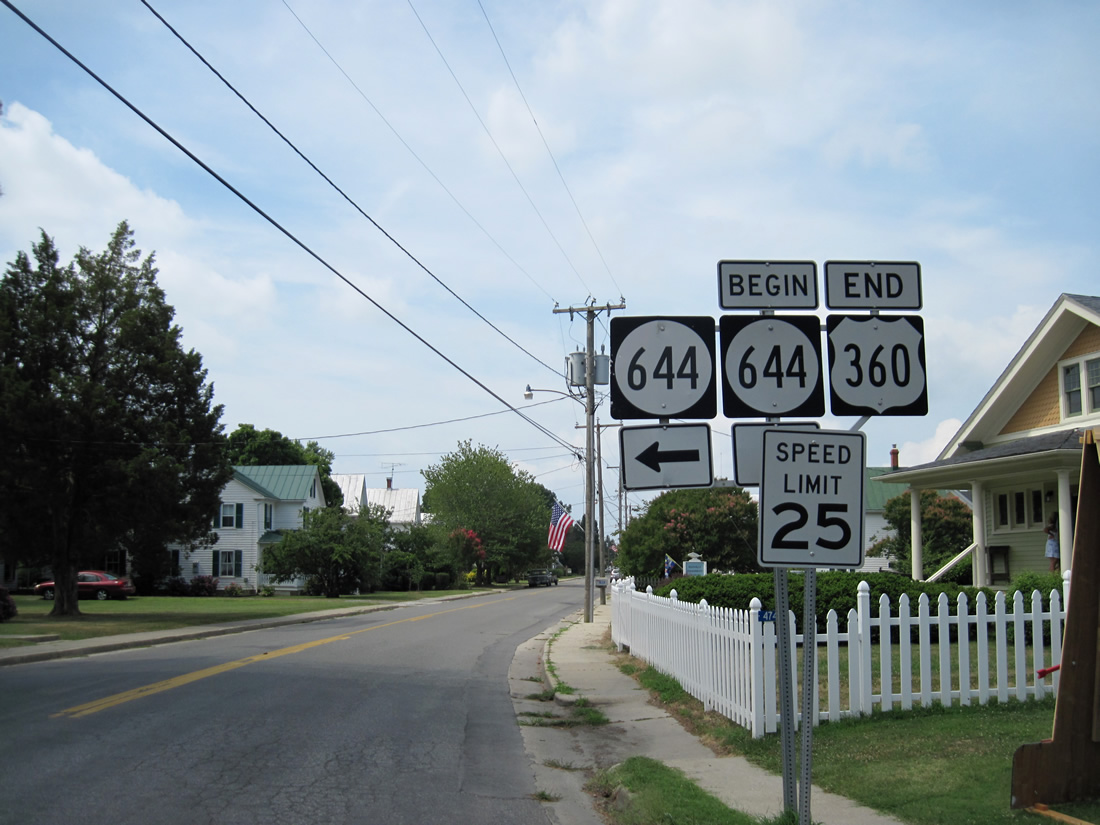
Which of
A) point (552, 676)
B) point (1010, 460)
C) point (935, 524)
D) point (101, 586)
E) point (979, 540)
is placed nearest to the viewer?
point (552, 676)

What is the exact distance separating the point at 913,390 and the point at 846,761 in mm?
3352

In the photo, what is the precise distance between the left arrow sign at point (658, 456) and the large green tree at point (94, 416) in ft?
82.8

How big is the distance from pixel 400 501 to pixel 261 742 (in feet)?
264

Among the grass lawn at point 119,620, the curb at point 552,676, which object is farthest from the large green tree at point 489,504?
the curb at point 552,676

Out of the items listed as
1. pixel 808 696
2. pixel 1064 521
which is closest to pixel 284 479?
pixel 1064 521

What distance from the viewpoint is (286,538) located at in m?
45.7

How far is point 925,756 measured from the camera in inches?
286

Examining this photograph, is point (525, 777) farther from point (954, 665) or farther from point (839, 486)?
point (954, 665)

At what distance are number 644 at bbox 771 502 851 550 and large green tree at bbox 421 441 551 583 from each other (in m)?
68.0

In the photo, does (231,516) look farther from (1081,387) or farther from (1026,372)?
(1081,387)

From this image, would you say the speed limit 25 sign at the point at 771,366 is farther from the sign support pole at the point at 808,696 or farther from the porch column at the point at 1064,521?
the porch column at the point at 1064,521

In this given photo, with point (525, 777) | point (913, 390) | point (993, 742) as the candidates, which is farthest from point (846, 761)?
point (913, 390)

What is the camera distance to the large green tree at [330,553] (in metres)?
45.6

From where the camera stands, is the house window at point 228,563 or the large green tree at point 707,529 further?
the house window at point 228,563
